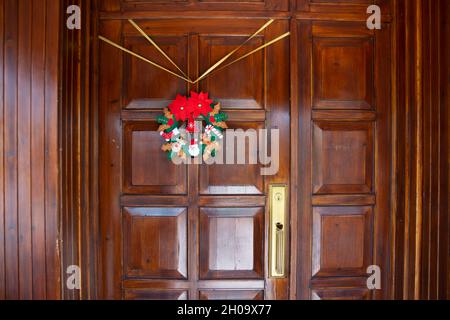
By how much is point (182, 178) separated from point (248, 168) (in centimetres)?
38

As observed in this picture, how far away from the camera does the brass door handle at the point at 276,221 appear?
1.92 m

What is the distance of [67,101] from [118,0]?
642mm

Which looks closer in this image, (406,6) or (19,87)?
(19,87)

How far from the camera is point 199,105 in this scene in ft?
6.05

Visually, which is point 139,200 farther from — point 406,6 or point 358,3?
point 406,6

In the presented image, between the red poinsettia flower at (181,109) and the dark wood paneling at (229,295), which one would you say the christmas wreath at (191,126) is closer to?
the red poinsettia flower at (181,109)

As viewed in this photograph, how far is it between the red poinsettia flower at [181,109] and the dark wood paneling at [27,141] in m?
0.59

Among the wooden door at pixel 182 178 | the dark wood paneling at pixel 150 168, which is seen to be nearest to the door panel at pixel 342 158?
the wooden door at pixel 182 178

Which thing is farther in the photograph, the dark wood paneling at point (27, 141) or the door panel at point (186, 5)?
the door panel at point (186, 5)

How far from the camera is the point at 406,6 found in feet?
6.24

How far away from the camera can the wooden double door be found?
1.91 metres

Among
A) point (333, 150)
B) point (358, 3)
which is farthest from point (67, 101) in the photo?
point (358, 3)

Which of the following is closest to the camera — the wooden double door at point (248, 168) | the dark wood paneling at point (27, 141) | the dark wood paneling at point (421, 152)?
the dark wood paneling at point (27, 141)

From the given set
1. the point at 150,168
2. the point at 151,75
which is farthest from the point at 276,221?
the point at 151,75
